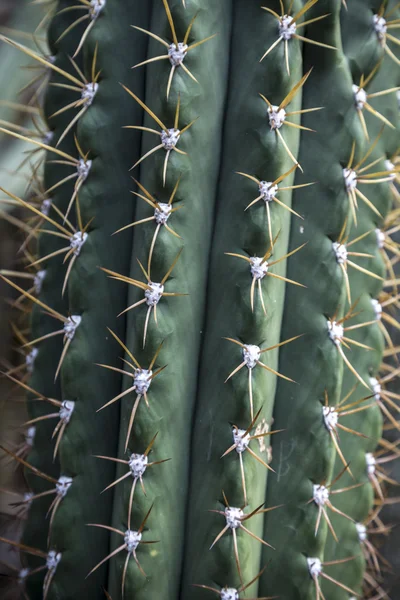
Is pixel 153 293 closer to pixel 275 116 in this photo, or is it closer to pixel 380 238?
pixel 275 116

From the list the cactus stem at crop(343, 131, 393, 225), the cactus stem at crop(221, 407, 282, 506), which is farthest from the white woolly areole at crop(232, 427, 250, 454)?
the cactus stem at crop(343, 131, 393, 225)

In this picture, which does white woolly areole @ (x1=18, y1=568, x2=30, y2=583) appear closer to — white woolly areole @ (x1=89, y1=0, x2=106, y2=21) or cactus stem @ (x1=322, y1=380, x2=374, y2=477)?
cactus stem @ (x1=322, y1=380, x2=374, y2=477)

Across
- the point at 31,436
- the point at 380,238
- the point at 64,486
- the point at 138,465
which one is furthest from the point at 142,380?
the point at 380,238

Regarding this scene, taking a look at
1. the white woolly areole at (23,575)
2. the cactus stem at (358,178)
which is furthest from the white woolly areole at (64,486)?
the cactus stem at (358,178)

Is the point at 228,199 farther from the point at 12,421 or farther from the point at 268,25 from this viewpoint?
the point at 12,421

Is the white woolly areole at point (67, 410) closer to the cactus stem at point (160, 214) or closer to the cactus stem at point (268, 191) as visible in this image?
the cactus stem at point (160, 214)
